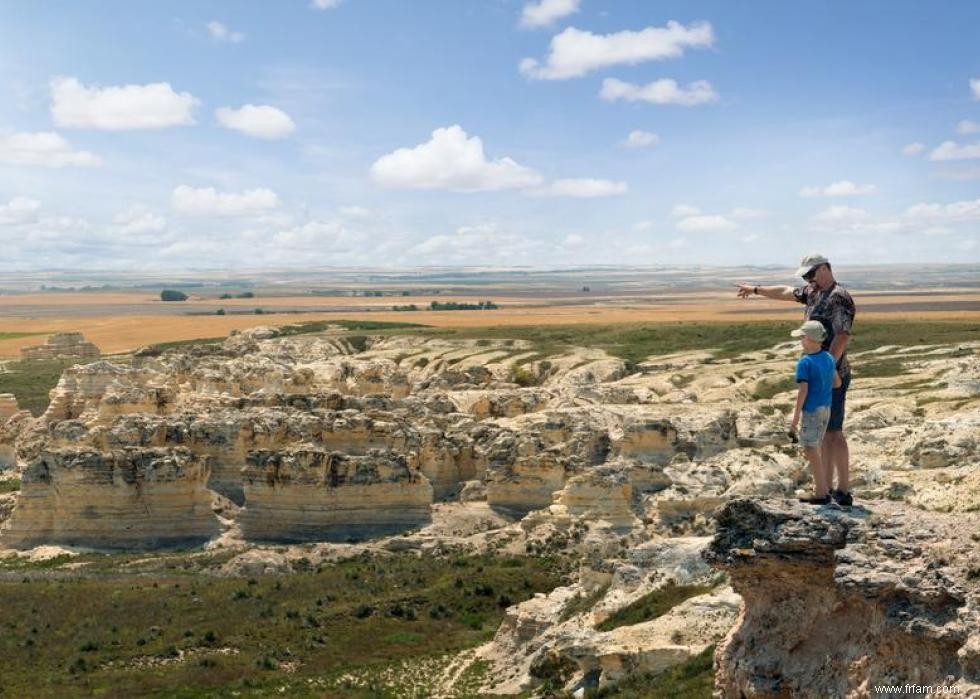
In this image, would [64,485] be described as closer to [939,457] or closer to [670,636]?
[670,636]

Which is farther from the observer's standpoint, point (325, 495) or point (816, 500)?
point (325, 495)

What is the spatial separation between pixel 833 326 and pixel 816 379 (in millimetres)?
771

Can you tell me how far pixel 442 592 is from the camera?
92.8ft

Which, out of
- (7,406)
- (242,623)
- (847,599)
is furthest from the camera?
(7,406)

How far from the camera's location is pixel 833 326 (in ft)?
35.6

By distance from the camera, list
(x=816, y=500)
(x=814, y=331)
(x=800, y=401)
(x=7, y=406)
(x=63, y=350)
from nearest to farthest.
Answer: (x=814, y=331) < (x=800, y=401) < (x=816, y=500) < (x=7, y=406) < (x=63, y=350)

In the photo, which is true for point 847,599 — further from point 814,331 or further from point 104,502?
point 104,502

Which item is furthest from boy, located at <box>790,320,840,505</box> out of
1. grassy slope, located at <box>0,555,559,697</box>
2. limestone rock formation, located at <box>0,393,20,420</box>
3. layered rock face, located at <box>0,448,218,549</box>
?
limestone rock formation, located at <box>0,393,20,420</box>

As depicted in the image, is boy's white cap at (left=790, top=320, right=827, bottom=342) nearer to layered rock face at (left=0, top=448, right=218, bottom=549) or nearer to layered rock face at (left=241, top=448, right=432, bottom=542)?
layered rock face at (left=241, top=448, right=432, bottom=542)

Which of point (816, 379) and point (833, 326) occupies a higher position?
point (833, 326)

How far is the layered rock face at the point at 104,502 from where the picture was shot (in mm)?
35531

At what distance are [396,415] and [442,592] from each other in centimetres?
1651

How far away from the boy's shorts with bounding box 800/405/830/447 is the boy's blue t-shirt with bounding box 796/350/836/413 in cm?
5

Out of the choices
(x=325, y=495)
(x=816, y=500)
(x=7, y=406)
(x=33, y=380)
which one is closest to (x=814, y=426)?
(x=816, y=500)
